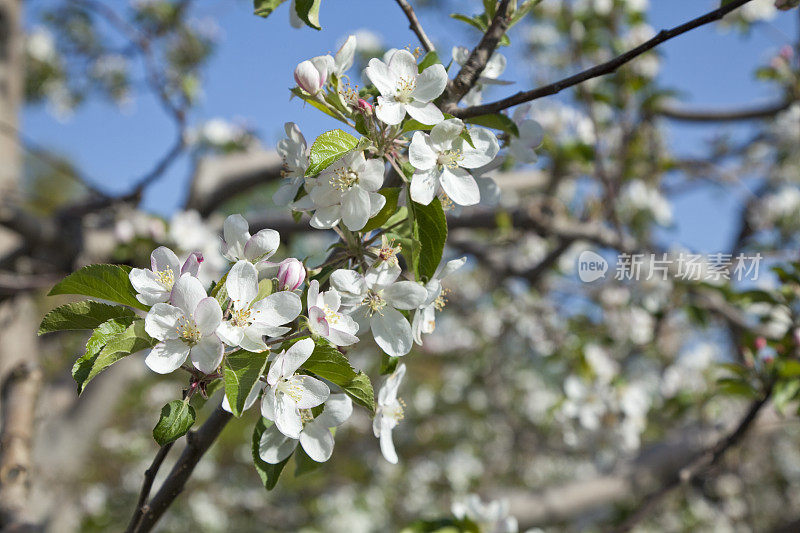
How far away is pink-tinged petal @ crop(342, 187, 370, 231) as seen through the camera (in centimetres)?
66

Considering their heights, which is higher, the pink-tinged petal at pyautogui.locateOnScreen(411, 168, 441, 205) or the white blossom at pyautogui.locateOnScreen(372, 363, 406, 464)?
the pink-tinged petal at pyautogui.locateOnScreen(411, 168, 441, 205)

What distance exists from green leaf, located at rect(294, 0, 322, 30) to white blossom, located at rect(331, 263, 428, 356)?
1.15 feet

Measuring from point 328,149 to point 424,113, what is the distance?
0.13 metres

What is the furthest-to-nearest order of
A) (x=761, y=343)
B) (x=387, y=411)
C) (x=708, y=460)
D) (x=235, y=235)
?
(x=708, y=460), (x=761, y=343), (x=387, y=411), (x=235, y=235)

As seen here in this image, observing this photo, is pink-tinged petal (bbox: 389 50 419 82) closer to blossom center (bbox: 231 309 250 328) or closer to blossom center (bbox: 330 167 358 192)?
blossom center (bbox: 330 167 358 192)

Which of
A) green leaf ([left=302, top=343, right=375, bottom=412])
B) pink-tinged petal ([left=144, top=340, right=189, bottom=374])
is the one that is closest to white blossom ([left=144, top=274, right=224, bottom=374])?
pink-tinged petal ([left=144, top=340, right=189, bottom=374])

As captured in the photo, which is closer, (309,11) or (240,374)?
(240,374)

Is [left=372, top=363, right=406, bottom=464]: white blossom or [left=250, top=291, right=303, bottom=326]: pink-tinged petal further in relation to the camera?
[left=372, top=363, right=406, bottom=464]: white blossom

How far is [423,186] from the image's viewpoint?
667 mm

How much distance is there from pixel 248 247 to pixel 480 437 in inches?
203

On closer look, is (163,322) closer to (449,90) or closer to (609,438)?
(449,90)

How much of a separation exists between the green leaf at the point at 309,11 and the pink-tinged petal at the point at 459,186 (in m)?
0.28

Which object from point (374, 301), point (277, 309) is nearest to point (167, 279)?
point (277, 309)

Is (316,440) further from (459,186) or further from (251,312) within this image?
(459,186)
